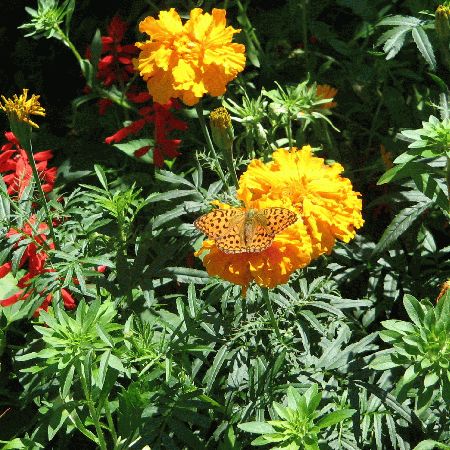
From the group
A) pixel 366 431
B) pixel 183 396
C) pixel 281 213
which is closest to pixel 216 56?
pixel 281 213

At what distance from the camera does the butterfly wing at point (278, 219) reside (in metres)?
1.39

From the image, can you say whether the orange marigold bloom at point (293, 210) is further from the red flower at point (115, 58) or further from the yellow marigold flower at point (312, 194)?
the red flower at point (115, 58)

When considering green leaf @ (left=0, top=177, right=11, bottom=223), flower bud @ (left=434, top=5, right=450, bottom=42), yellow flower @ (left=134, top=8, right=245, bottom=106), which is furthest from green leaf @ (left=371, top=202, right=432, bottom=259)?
green leaf @ (left=0, top=177, right=11, bottom=223)

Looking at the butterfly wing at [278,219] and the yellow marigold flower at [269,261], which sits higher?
the butterfly wing at [278,219]

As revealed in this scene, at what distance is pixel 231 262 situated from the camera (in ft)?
4.77

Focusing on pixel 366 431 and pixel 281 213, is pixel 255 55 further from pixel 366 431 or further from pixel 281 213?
pixel 366 431

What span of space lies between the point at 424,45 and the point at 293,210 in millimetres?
671

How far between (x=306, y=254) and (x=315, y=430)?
310 mm

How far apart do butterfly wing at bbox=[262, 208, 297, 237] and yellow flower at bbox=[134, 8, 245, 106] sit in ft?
1.55

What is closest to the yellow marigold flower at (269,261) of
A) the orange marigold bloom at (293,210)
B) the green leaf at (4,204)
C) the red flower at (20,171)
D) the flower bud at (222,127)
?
the orange marigold bloom at (293,210)

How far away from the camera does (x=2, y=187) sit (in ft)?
6.09

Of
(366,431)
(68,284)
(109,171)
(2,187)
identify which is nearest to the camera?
(366,431)

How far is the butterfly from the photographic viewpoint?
54.8 inches

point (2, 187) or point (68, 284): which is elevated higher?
point (2, 187)
